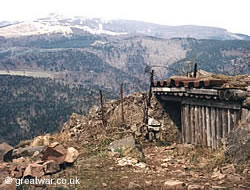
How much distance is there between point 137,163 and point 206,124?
7.78ft

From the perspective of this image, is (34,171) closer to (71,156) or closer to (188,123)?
(71,156)

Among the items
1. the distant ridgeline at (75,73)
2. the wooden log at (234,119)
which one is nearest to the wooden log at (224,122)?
the wooden log at (234,119)

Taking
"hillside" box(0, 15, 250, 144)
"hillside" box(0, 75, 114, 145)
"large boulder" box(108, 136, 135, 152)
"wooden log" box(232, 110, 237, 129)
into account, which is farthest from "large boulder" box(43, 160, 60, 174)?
"hillside" box(0, 75, 114, 145)

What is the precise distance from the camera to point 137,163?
25.1 feet

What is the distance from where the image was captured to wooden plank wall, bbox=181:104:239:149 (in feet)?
25.4

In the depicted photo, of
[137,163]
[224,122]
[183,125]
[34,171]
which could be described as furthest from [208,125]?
[34,171]

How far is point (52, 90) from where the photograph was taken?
91.5m

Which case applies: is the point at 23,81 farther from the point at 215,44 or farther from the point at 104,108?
the point at 215,44

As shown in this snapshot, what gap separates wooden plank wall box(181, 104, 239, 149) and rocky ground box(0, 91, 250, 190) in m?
0.35

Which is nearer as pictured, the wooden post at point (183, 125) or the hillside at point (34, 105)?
the wooden post at point (183, 125)

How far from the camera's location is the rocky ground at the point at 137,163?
5.95 metres

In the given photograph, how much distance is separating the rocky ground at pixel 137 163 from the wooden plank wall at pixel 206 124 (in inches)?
13.8

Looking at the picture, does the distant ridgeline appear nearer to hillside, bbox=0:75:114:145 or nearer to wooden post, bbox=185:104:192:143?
hillside, bbox=0:75:114:145

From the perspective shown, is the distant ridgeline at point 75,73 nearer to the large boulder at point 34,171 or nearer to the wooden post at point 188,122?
the wooden post at point 188,122
